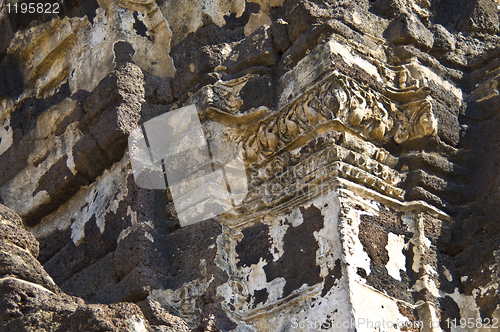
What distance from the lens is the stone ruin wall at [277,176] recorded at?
3.64 m

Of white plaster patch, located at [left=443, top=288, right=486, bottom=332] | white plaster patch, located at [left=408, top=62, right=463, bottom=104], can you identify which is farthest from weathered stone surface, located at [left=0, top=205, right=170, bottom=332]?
white plaster patch, located at [left=408, top=62, right=463, bottom=104]

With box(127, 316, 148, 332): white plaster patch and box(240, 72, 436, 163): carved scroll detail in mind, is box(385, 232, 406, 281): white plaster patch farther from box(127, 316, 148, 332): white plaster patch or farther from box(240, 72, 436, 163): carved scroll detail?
box(127, 316, 148, 332): white plaster patch

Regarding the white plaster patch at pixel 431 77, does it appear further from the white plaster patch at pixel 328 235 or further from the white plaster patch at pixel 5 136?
the white plaster patch at pixel 5 136

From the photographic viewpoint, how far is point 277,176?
13.6 ft

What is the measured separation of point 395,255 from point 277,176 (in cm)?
75

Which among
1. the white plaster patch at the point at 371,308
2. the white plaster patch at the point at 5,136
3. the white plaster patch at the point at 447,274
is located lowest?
the white plaster patch at the point at 371,308

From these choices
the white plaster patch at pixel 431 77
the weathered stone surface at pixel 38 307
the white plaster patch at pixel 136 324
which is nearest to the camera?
the weathered stone surface at pixel 38 307

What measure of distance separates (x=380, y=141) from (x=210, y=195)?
0.95m

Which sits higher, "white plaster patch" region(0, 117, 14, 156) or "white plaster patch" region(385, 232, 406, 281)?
"white plaster patch" region(0, 117, 14, 156)

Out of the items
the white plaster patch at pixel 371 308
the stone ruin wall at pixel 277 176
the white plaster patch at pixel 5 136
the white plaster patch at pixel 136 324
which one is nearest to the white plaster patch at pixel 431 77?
the stone ruin wall at pixel 277 176

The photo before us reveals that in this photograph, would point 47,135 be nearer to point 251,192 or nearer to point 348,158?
point 251,192

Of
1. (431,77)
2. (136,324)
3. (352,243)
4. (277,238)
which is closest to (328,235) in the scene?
(352,243)

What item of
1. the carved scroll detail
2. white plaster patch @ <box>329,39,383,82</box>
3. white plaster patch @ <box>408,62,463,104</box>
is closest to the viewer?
the carved scroll detail

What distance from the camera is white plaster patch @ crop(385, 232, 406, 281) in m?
3.76
